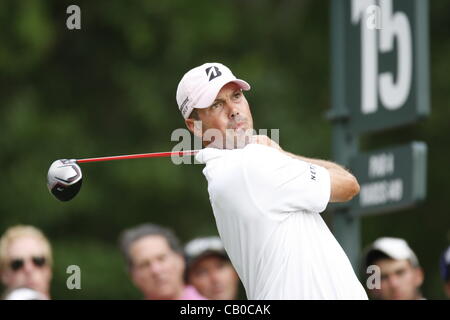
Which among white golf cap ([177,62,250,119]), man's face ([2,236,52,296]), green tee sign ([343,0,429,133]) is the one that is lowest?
man's face ([2,236,52,296])

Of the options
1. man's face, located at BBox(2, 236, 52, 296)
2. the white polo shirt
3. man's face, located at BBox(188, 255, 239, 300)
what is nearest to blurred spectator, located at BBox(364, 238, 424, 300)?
man's face, located at BBox(188, 255, 239, 300)

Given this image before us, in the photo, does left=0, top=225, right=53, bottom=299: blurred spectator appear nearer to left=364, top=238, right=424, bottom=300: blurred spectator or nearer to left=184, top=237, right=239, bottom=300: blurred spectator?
left=184, top=237, right=239, bottom=300: blurred spectator

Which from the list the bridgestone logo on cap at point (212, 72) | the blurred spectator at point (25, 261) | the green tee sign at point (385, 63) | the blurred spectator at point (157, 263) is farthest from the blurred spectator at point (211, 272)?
the bridgestone logo on cap at point (212, 72)

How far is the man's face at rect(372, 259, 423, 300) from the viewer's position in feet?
26.1

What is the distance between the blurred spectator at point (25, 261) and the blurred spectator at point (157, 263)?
21.3 inches

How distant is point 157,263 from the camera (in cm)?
804

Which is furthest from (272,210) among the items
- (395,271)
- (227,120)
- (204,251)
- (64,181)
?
(204,251)

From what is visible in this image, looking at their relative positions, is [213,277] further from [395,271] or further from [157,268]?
[395,271]

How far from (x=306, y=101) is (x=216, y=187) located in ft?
36.1

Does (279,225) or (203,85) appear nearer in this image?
(279,225)

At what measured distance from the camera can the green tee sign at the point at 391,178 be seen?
8.09 metres

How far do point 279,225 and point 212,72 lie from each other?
0.76 metres

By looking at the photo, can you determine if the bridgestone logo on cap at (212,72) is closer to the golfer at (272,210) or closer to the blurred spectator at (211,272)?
the golfer at (272,210)
